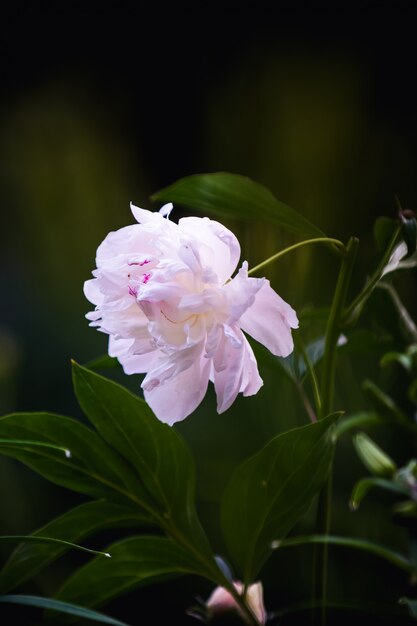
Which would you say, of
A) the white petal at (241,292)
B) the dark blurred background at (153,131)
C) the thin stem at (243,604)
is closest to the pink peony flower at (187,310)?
the white petal at (241,292)

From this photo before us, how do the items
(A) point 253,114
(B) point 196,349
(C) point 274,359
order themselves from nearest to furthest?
1. (B) point 196,349
2. (C) point 274,359
3. (A) point 253,114

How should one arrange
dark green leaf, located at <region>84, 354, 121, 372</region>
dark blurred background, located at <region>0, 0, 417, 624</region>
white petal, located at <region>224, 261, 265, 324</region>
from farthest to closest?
1. dark blurred background, located at <region>0, 0, 417, 624</region>
2. dark green leaf, located at <region>84, 354, 121, 372</region>
3. white petal, located at <region>224, 261, 265, 324</region>

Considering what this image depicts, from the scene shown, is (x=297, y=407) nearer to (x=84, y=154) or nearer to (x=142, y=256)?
(x=142, y=256)

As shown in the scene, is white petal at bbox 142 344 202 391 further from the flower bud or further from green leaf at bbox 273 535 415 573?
the flower bud

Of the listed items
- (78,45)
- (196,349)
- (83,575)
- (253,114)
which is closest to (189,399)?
(196,349)

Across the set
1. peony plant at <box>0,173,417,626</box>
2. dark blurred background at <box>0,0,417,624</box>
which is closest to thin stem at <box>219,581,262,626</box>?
peony plant at <box>0,173,417,626</box>

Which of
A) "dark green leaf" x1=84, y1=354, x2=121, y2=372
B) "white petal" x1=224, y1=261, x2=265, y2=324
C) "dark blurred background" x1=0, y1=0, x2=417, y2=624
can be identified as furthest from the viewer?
"dark blurred background" x1=0, y1=0, x2=417, y2=624

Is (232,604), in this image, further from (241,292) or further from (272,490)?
(241,292)
